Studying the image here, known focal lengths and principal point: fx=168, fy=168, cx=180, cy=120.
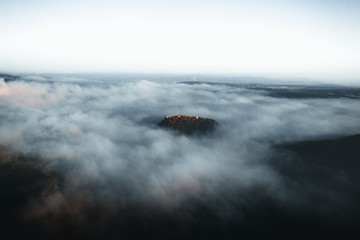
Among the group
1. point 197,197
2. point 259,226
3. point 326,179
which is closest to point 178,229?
point 197,197

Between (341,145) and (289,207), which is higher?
(341,145)

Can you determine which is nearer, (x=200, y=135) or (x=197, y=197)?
(x=197, y=197)

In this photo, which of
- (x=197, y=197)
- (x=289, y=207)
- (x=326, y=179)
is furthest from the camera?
(x=326, y=179)

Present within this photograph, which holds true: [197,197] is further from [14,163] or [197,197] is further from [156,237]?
[14,163]

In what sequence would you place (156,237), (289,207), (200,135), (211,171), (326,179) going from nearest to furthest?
(156,237) < (289,207) < (326,179) < (211,171) < (200,135)

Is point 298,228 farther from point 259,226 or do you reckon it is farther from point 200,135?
point 200,135

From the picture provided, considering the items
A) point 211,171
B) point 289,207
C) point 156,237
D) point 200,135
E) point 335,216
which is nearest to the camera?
point 156,237

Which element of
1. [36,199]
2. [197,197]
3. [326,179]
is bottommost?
[36,199]

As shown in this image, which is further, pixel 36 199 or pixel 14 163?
pixel 14 163

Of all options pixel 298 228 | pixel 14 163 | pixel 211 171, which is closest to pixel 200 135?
pixel 211 171
